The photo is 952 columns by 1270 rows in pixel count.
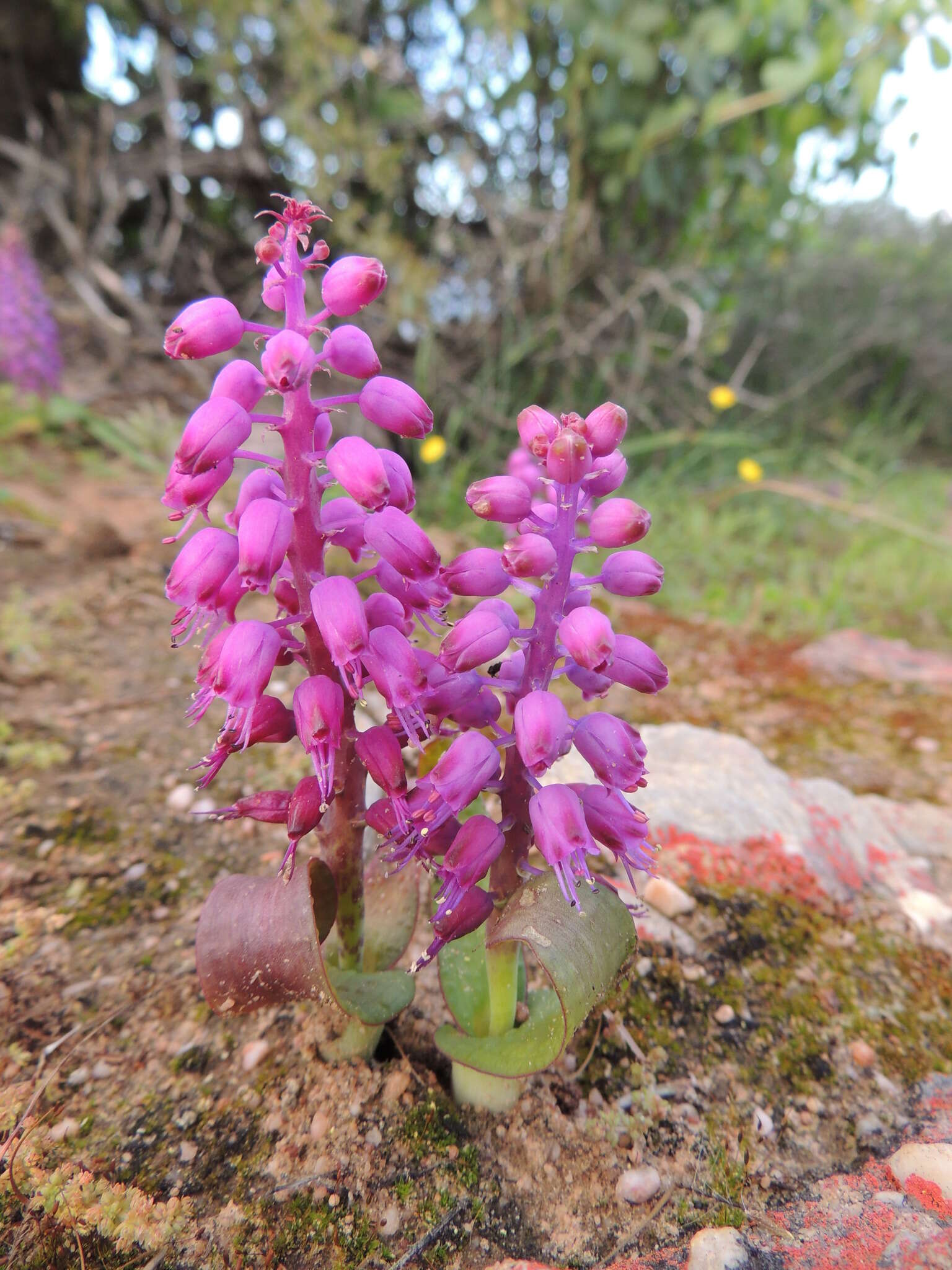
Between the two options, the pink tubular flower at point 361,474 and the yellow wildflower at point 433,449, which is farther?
the yellow wildflower at point 433,449

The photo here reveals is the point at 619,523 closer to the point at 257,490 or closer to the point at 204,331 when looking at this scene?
the point at 257,490

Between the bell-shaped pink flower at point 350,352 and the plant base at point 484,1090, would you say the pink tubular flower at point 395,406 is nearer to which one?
the bell-shaped pink flower at point 350,352

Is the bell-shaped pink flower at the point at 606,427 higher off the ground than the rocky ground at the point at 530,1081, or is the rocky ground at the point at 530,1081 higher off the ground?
the bell-shaped pink flower at the point at 606,427

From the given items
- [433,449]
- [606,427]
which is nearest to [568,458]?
[606,427]

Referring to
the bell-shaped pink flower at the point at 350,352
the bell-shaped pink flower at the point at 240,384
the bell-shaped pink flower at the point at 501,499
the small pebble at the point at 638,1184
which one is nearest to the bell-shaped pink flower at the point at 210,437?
the bell-shaped pink flower at the point at 240,384

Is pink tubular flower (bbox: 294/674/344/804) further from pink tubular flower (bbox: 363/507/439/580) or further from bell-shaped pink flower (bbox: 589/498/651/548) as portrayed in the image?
bell-shaped pink flower (bbox: 589/498/651/548)

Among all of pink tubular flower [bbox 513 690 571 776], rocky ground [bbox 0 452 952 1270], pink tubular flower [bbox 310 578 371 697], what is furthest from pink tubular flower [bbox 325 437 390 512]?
rocky ground [bbox 0 452 952 1270]
